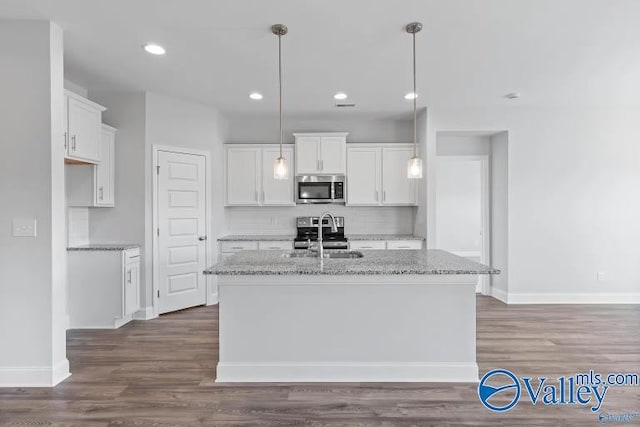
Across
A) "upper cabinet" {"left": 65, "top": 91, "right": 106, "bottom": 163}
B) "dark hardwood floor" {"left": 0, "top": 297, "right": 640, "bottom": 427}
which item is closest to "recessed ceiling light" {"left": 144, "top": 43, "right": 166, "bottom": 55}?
"upper cabinet" {"left": 65, "top": 91, "right": 106, "bottom": 163}

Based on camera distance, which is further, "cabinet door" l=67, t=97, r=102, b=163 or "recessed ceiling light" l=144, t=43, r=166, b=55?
"cabinet door" l=67, t=97, r=102, b=163

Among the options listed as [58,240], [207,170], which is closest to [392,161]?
[207,170]

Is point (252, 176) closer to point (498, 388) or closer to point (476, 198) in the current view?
point (476, 198)

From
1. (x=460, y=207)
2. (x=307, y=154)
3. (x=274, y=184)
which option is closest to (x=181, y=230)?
(x=274, y=184)

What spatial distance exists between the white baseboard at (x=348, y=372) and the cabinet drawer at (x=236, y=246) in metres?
2.39

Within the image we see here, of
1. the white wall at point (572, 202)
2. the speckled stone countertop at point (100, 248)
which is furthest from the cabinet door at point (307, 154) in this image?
the speckled stone countertop at point (100, 248)

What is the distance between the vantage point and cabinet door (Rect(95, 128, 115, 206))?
4.10 m

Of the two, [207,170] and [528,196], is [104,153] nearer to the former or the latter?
[207,170]

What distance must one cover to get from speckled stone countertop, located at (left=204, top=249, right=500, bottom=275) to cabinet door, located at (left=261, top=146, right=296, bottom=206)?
2386 millimetres

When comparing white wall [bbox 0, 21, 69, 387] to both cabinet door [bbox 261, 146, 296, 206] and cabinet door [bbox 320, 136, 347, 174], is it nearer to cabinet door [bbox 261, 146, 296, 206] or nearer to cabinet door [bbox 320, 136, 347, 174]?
cabinet door [bbox 261, 146, 296, 206]

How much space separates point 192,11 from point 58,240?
1912 millimetres

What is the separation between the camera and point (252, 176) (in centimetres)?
541

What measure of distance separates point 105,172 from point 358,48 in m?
3.04

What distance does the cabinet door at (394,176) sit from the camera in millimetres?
5398
